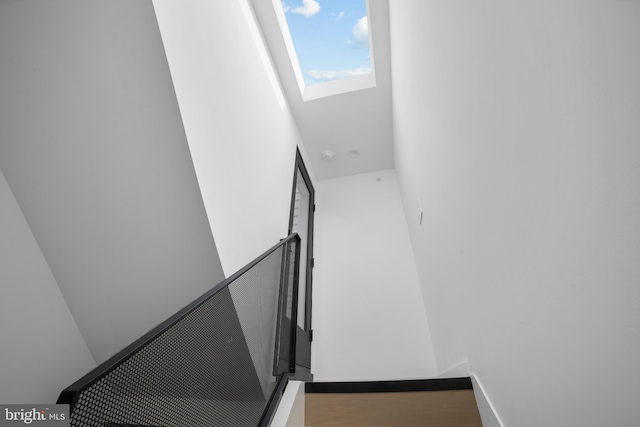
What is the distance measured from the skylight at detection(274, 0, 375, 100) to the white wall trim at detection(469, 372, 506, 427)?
3.60m

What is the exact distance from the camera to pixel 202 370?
943 millimetres

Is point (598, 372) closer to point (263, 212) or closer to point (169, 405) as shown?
point (169, 405)

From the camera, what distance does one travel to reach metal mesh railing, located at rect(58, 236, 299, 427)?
0.62 m

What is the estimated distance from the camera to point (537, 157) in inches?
33.8

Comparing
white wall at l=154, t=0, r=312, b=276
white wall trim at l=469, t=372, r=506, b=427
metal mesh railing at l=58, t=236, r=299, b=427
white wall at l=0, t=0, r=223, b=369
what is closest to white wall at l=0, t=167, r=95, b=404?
white wall at l=0, t=0, r=223, b=369

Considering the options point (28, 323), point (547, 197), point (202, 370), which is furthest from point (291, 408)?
point (28, 323)

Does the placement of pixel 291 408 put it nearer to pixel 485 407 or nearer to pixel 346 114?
pixel 485 407

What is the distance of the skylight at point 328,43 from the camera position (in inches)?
140

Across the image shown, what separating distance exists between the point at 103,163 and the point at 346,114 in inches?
131

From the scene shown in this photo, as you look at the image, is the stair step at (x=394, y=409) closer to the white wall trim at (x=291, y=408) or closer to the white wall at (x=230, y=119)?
the white wall trim at (x=291, y=408)

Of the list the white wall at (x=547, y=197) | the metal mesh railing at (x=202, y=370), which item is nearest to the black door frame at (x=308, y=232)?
the metal mesh railing at (x=202, y=370)

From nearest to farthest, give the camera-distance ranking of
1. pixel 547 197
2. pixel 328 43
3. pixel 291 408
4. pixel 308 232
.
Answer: pixel 547 197
pixel 291 408
pixel 328 43
pixel 308 232

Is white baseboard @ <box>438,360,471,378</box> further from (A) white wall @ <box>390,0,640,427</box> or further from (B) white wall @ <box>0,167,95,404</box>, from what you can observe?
(B) white wall @ <box>0,167,95,404</box>

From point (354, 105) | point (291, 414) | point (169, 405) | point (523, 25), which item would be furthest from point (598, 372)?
point (354, 105)
